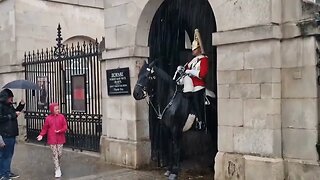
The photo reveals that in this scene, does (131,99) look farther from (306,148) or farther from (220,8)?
(306,148)

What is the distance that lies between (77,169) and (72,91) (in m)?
3.44

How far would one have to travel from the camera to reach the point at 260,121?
6.70 metres

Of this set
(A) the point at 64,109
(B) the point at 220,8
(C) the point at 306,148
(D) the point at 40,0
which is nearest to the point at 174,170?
(C) the point at 306,148

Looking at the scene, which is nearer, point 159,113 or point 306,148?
point 306,148

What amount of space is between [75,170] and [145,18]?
12.6 feet

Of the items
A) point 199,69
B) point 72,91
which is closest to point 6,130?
point 72,91

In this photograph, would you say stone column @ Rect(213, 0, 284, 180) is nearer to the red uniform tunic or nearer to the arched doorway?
the red uniform tunic

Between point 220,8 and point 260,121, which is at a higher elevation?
point 220,8

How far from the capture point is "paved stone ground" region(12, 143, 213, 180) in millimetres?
8367

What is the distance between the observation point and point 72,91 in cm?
1220

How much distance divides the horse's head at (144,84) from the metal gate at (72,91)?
3349 millimetres

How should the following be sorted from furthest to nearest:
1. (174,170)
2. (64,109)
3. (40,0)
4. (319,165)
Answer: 1. (40,0)
2. (64,109)
3. (174,170)
4. (319,165)

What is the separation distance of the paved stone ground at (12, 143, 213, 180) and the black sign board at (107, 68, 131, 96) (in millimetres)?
1765

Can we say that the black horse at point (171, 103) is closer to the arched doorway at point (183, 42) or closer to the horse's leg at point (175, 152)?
the horse's leg at point (175, 152)
